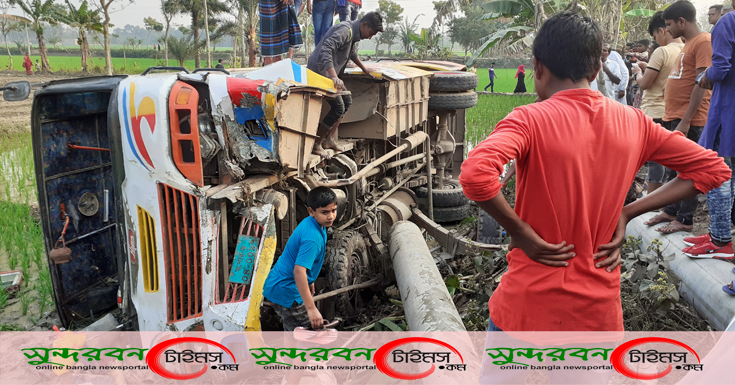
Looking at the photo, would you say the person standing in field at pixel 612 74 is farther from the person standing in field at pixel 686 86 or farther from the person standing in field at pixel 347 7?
the person standing in field at pixel 347 7

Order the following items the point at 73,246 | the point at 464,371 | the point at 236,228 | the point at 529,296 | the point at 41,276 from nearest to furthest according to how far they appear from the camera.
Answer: the point at 529,296, the point at 464,371, the point at 236,228, the point at 73,246, the point at 41,276

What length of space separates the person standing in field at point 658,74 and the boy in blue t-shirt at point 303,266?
3.51m

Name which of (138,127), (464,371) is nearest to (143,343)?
(138,127)

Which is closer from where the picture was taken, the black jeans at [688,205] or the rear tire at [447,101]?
the black jeans at [688,205]

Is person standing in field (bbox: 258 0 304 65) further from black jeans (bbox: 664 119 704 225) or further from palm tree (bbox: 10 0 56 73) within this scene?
palm tree (bbox: 10 0 56 73)

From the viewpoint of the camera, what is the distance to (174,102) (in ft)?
10.5

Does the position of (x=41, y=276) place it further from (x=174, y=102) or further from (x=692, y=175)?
(x=692, y=175)

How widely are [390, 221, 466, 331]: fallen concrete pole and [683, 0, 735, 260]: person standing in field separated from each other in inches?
78.2

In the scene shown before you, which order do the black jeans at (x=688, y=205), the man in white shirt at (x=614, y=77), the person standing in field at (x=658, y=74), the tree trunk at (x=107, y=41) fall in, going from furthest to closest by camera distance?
the tree trunk at (x=107, y=41)
the man in white shirt at (x=614, y=77)
the person standing in field at (x=658, y=74)
the black jeans at (x=688, y=205)

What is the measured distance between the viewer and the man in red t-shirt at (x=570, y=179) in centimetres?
168

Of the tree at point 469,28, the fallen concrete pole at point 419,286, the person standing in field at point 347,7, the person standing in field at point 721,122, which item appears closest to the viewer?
the fallen concrete pole at point 419,286

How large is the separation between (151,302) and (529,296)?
2600 millimetres

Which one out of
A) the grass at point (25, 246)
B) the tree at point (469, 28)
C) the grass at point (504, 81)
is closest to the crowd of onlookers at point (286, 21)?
the grass at point (25, 246)

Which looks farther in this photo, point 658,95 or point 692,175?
point 658,95
